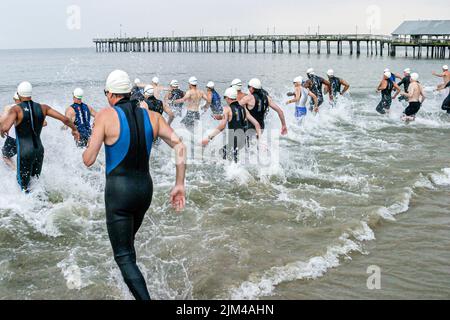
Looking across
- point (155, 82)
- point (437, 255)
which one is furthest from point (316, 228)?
point (155, 82)

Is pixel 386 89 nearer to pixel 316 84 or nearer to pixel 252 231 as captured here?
pixel 316 84

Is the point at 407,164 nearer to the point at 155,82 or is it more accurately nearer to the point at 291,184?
the point at 291,184

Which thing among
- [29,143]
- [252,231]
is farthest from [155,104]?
[252,231]

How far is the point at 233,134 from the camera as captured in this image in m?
8.60

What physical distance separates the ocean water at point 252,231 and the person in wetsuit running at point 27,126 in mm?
515

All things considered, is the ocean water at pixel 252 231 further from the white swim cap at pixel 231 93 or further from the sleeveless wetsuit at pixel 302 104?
the sleeveless wetsuit at pixel 302 104

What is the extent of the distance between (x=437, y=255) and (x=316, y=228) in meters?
1.55

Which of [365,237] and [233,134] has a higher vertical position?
[233,134]

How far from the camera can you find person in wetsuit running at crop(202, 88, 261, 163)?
8141mm

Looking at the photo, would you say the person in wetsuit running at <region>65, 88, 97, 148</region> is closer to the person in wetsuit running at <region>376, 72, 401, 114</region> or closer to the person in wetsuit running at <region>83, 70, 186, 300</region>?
the person in wetsuit running at <region>83, 70, 186, 300</region>

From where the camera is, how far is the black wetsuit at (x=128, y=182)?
3.83 m

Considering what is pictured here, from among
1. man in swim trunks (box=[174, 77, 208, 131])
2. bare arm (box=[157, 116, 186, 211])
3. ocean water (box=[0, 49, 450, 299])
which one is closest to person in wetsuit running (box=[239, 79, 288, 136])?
ocean water (box=[0, 49, 450, 299])

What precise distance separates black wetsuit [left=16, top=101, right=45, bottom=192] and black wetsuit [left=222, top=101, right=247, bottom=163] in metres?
3.12
